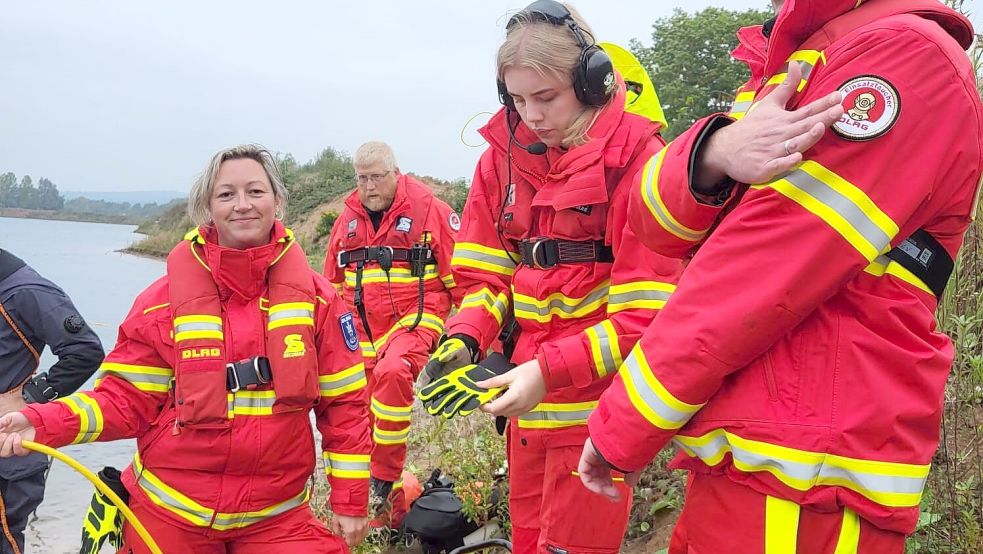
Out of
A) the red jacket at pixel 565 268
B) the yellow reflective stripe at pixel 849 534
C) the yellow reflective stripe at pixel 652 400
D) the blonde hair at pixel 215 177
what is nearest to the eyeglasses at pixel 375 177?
Result: the blonde hair at pixel 215 177

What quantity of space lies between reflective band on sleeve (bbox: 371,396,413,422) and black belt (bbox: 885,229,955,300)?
14.8 feet

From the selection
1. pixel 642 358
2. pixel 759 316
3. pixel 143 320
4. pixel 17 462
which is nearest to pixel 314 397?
pixel 143 320

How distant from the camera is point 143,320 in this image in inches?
130

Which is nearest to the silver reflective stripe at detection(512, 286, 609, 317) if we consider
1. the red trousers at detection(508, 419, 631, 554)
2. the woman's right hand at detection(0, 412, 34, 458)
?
the red trousers at detection(508, 419, 631, 554)

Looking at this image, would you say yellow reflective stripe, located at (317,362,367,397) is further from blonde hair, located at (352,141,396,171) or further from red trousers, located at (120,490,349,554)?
blonde hair, located at (352,141,396,171)

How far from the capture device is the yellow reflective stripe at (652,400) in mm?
1455

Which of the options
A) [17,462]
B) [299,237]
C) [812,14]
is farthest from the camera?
[299,237]

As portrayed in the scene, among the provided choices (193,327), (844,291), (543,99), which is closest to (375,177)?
(193,327)

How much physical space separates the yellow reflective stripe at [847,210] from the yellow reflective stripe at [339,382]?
2.53m

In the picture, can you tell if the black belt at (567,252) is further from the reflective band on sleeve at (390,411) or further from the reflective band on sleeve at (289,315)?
the reflective band on sleeve at (390,411)

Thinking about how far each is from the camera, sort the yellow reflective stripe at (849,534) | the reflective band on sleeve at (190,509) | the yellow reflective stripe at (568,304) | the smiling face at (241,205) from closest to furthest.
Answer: the yellow reflective stripe at (849,534) → the yellow reflective stripe at (568,304) → the reflective band on sleeve at (190,509) → the smiling face at (241,205)

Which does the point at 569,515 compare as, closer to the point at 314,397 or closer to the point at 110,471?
the point at 314,397

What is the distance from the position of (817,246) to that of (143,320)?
2.88m

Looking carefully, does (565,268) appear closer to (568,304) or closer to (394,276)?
(568,304)
